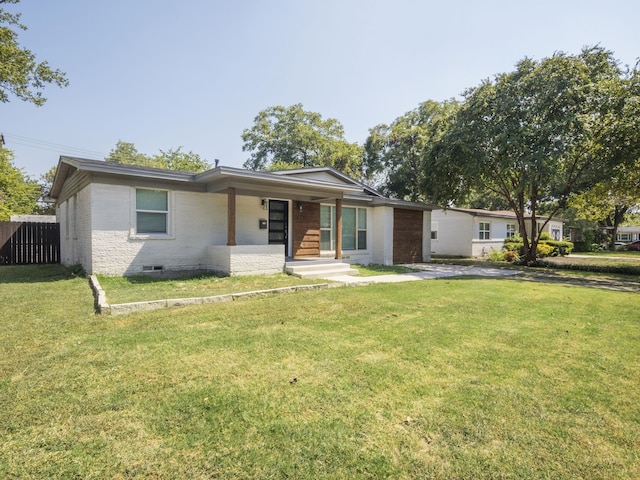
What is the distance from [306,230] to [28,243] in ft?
38.5

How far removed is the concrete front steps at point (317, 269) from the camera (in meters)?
10.4

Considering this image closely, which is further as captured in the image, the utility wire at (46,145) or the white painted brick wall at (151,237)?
the utility wire at (46,145)

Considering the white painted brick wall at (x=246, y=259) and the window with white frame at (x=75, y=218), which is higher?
the window with white frame at (x=75, y=218)

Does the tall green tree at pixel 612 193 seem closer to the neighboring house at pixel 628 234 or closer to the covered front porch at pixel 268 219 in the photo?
the covered front porch at pixel 268 219

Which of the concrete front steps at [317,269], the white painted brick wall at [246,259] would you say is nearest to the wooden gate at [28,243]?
the white painted brick wall at [246,259]

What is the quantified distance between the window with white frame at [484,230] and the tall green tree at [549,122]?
754 centimetres

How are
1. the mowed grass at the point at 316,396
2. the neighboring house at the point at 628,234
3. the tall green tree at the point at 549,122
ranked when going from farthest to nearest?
the neighboring house at the point at 628,234 < the tall green tree at the point at 549,122 < the mowed grass at the point at 316,396

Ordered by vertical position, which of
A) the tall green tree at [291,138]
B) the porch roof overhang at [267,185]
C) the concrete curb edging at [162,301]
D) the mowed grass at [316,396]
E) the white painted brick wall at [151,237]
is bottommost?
the mowed grass at [316,396]

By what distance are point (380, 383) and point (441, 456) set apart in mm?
991

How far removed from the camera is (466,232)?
21891mm

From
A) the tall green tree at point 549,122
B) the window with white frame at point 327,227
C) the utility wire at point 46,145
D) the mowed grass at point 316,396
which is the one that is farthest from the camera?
the utility wire at point 46,145

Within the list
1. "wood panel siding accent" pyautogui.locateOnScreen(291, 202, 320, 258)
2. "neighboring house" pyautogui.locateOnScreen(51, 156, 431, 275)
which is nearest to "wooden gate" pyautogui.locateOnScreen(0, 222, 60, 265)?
"neighboring house" pyautogui.locateOnScreen(51, 156, 431, 275)

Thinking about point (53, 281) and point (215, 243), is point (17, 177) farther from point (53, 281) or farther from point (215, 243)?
point (215, 243)

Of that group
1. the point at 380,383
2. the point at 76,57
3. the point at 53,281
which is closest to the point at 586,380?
the point at 380,383
